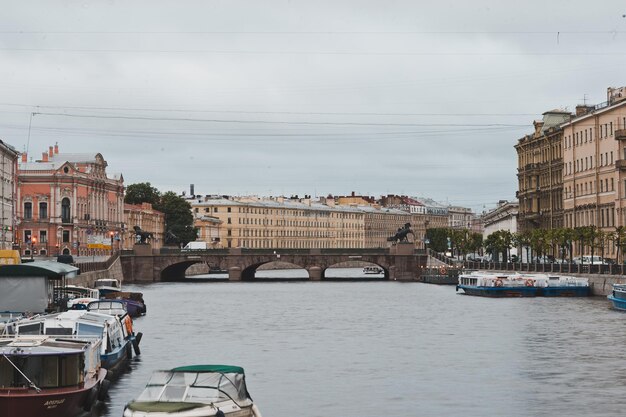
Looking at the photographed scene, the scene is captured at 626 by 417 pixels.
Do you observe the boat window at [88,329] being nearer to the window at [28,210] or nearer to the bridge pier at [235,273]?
the bridge pier at [235,273]

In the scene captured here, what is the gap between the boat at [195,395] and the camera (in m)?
26.4

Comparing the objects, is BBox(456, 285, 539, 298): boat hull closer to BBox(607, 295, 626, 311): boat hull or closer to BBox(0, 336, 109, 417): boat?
BBox(607, 295, 626, 311): boat hull

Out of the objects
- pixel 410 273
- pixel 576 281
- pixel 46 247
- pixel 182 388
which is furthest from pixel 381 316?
pixel 46 247

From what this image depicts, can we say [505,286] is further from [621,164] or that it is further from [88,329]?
[88,329]

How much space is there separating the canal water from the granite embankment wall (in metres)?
9.83

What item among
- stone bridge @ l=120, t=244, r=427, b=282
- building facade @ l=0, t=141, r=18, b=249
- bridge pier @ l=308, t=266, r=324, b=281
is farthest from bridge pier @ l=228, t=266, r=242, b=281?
building facade @ l=0, t=141, r=18, b=249

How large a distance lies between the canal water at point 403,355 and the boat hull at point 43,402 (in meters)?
2.46

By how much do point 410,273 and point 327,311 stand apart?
2600 inches

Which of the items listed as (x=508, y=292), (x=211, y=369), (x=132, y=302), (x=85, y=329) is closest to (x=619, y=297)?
(x=508, y=292)

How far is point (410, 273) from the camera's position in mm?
142625

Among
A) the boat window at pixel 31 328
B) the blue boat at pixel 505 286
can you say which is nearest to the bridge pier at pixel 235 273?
the blue boat at pixel 505 286

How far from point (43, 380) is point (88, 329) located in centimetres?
1036

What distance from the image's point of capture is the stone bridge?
464ft

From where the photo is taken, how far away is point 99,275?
111250mm
